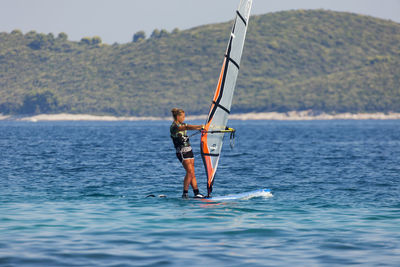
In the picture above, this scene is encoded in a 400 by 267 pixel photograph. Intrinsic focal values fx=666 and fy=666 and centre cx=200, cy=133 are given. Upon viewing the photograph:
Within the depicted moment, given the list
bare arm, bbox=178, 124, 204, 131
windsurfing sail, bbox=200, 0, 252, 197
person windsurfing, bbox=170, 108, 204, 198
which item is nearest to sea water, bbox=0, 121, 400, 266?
person windsurfing, bbox=170, 108, 204, 198

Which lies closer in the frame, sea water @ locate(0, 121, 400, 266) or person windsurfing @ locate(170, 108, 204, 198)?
sea water @ locate(0, 121, 400, 266)

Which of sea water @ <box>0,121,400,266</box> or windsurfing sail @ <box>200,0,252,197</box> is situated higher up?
windsurfing sail @ <box>200,0,252,197</box>

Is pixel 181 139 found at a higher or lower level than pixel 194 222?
higher

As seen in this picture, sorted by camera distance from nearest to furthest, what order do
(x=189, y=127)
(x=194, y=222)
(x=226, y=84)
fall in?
(x=194, y=222) → (x=189, y=127) → (x=226, y=84)

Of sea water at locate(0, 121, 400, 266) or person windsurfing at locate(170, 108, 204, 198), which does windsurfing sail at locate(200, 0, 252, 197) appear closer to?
person windsurfing at locate(170, 108, 204, 198)

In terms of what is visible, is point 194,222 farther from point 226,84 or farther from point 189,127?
point 226,84

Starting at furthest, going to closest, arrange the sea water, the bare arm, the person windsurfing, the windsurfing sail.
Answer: the windsurfing sail < the person windsurfing < the bare arm < the sea water

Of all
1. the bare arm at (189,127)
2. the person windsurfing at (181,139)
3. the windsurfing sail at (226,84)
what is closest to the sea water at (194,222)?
the person windsurfing at (181,139)

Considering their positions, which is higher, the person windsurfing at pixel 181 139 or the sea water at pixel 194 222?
the person windsurfing at pixel 181 139

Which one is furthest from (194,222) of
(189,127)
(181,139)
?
(181,139)

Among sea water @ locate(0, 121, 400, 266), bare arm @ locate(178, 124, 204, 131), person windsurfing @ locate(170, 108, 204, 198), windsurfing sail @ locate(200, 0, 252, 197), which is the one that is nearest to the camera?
sea water @ locate(0, 121, 400, 266)

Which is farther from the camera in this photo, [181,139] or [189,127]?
[181,139]

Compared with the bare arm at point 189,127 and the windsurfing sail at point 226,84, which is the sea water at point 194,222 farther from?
the bare arm at point 189,127

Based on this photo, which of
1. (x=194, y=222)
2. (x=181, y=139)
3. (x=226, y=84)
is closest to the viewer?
(x=194, y=222)
